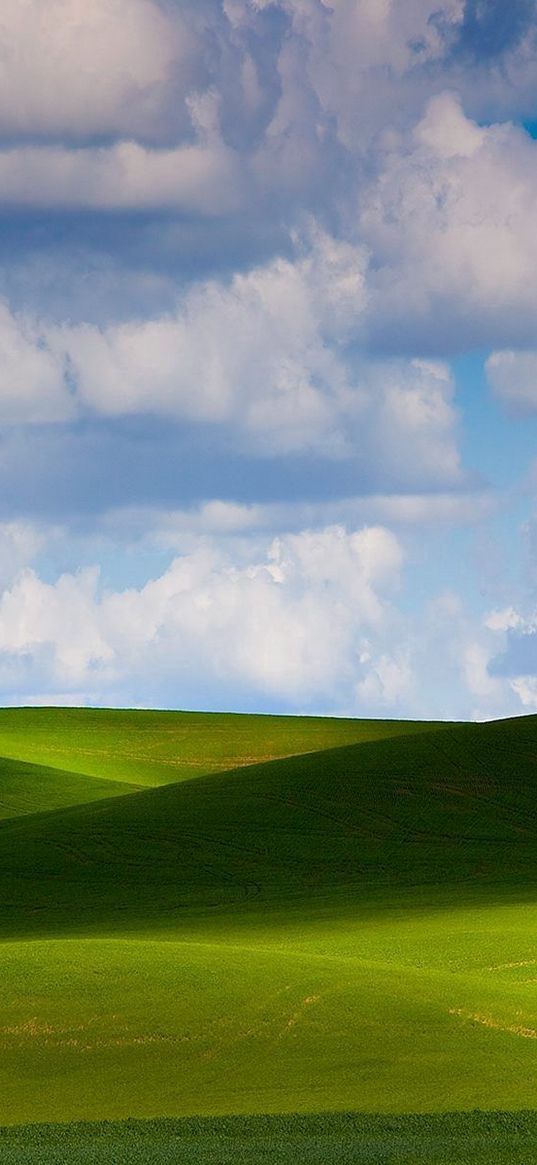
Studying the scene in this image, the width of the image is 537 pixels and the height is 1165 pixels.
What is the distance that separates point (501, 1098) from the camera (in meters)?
22.1

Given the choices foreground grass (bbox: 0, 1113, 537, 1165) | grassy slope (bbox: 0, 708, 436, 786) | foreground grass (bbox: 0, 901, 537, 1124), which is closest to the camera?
foreground grass (bbox: 0, 1113, 537, 1165)

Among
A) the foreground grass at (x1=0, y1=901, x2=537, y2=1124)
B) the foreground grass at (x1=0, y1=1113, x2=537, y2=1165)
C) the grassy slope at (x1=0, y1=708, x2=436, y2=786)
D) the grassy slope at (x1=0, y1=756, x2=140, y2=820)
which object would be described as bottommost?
the foreground grass at (x1=0, y1=1113, x2=537, y2=1165)

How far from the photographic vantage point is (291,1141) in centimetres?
1942

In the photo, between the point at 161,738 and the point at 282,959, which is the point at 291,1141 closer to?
the point at 282,959

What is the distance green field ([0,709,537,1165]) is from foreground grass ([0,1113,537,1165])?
54 mm

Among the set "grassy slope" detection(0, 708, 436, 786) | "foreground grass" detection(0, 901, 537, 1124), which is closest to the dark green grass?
"foreground grass" detection(0, 901, 537, 1124)

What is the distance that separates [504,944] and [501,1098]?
543 inches

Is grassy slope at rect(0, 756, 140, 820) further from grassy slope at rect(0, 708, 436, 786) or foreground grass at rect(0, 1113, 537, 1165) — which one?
foreground grass at rect(0, 1113, 537, 1165)

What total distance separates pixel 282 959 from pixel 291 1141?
1002 cm

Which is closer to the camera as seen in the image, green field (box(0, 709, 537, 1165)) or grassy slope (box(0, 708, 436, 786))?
green field (box(0, 709, 537, 1165))

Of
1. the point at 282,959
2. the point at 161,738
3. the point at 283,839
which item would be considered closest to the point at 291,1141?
the point at 282,959

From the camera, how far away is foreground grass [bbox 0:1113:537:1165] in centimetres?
1836

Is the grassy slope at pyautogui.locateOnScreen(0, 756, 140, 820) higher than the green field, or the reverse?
the grassy slope at pyautogui.locateOnScreen(0, 756, 140, 820)

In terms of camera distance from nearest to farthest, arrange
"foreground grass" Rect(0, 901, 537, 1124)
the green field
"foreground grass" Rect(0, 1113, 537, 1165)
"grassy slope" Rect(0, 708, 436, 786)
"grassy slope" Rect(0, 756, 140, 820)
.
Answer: "foreground grass" Rect(0, 1113, 537, 1165)
the green field
"foreground grass" Rect(0, 901, 537, 1124)
"grassy slope" Rect(0, 756, 140, 820)
"grassy slope" Rect(0, 708, 436, 786)
